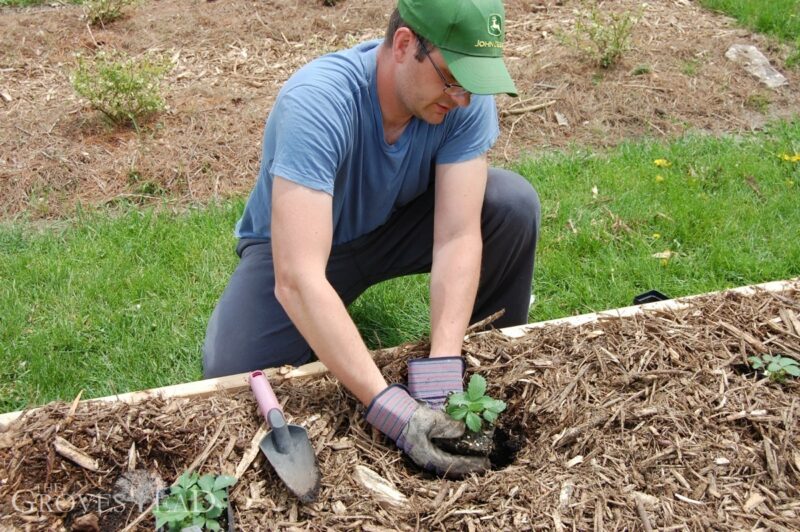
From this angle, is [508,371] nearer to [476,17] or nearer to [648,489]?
[648,489]

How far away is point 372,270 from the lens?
313 centimetres

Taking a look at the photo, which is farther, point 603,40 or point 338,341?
point 603,40

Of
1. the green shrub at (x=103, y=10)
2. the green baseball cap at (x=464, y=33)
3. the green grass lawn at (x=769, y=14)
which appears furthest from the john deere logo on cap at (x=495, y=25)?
the green shrub at (x=103, y=10)

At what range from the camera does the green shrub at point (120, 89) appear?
4535mm

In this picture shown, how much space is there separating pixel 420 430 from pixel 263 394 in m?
0.46

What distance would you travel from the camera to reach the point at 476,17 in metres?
2.20

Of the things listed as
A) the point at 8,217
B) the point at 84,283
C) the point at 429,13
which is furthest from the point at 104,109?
the point at 429,13

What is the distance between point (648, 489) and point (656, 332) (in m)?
0.68

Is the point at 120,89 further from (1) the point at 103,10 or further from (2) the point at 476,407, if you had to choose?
(2) the point at 476,407

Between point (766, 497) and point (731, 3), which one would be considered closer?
point (766, 497)

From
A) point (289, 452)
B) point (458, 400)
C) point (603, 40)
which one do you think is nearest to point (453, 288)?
point (458, 400)

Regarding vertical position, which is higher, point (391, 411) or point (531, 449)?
point (391, 411)

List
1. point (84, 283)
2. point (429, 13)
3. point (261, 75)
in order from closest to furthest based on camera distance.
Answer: point (429, 13)
point (84, 283)
point (261, 75)

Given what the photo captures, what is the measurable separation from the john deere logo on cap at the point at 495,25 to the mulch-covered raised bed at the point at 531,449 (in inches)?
38.7
